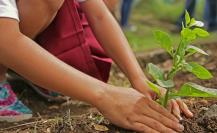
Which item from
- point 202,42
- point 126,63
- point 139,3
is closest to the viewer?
point 126,63

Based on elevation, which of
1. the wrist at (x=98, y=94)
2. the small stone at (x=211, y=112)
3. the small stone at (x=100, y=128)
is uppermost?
the wrist at (x=98, y=94)

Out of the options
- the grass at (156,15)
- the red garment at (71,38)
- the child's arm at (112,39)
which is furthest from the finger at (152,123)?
the grass at (156,15)

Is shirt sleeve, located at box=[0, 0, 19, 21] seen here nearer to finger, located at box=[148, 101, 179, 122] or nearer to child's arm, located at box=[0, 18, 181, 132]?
child's arm, located at box=[0, 18, 181, 132]

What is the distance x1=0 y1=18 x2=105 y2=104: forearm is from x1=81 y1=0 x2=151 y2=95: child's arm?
392mm

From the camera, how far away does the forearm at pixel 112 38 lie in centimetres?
202

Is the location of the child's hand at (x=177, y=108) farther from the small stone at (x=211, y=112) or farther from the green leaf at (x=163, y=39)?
the green leaf at (x=163, y=39)

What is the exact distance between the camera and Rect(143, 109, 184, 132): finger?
1.62 meters

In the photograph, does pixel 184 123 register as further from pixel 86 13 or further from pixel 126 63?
pixel 86 13

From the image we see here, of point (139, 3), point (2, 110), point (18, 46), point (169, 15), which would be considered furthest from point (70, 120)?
point (139, 3)

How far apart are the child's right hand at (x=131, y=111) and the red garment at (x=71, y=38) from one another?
25.1 inches

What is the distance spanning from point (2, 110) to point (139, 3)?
5.18m

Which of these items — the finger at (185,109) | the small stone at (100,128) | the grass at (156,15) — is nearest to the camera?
the small stone at (100,128)

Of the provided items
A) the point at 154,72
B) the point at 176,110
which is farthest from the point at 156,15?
the point at 154,72

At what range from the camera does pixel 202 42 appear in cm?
369
